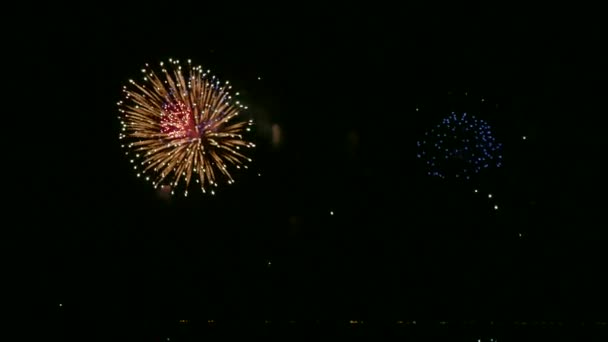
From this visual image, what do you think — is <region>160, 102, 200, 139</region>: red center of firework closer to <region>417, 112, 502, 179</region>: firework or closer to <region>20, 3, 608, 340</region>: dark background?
<region>20, 3, 608, 340</region>: dark background

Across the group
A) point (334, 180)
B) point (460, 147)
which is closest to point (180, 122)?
point (334, 180)

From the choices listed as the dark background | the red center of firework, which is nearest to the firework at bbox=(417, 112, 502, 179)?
the dark background

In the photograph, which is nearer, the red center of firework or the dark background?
the red center of firework

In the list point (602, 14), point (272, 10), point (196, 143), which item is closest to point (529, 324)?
point (602, 14)

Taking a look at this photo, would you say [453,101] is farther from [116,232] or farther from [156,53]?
[116,232]

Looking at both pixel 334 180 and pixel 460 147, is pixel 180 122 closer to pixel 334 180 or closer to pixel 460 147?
pixel 334 180
